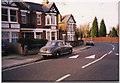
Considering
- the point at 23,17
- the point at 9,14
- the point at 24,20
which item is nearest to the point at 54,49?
the point at 24,20

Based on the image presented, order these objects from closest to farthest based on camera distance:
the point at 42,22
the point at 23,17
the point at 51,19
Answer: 1. the point at 23,17
2. the point at 42,22
3. the point at 51,19

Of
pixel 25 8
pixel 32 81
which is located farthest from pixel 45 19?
pixel 32 81

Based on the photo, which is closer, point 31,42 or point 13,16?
point 31,42

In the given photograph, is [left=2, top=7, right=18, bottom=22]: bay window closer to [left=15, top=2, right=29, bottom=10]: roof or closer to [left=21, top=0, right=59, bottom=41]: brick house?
[left=15, top=2, right=29, bottom=10]: roof

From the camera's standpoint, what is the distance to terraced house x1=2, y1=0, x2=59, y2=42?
13.3 metres

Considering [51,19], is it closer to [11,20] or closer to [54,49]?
[11,20]

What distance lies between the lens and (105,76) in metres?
5.43

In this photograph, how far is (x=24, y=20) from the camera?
1466 centimetres

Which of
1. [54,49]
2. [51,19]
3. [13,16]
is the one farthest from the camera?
[51,19]

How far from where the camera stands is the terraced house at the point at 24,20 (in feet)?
43.7

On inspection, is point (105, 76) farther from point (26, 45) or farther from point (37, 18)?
point (37, 18)

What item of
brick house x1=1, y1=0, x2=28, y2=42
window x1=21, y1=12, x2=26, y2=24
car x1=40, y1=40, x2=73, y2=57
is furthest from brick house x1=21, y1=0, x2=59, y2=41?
A: car x1=40, y1=40, x2=73, y2=57

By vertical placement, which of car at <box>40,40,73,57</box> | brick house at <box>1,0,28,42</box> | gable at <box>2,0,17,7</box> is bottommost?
car at <box>40,40,73,57</box>

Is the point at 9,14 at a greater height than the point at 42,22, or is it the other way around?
the point at 9,14
